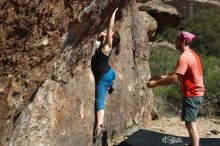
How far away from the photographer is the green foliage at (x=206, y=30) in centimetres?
2705

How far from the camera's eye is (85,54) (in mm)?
6523

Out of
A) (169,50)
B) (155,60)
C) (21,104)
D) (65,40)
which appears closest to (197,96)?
(65,40)

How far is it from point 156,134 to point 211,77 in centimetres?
613

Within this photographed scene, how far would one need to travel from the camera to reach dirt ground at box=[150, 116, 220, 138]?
898cm

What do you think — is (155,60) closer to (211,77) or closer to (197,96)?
(211,77)

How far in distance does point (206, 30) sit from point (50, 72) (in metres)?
23.8

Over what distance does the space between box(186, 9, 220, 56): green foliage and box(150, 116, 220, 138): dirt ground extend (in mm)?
16266

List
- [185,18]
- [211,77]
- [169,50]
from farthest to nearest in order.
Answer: [185,18] < [169,50] < [211,77]

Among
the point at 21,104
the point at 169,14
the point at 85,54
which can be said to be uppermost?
the point at 169,14

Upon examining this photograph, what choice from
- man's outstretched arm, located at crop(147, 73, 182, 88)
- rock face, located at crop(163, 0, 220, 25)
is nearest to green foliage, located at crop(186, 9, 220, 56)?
rock face, located at crop(163, 0, 220, 25)

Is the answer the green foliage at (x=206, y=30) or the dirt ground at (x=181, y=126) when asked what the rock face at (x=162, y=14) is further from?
the dirt ground at (x=181, y=126)

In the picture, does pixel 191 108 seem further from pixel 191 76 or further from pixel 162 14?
pixel 162 14

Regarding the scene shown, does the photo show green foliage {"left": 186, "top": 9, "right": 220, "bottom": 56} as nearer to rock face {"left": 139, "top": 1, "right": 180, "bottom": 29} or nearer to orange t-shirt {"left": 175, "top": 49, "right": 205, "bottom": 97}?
rock face {"left": 139, "top": 1, "right": 180, "bottom": 29}

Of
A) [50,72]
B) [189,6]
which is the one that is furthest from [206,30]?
[50,72]
